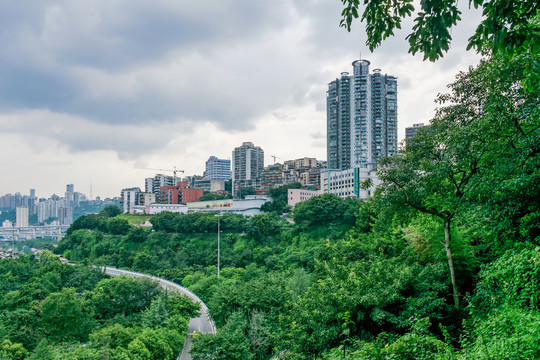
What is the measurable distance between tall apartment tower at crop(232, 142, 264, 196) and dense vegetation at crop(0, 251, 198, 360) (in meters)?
52.9

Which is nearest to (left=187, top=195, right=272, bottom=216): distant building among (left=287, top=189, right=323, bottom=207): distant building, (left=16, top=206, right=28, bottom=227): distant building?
(left=287, top=189, right=323, bottom=207): distant building

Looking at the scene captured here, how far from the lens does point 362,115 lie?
Result: 2060 inches

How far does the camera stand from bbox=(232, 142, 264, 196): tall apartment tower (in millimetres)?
78250

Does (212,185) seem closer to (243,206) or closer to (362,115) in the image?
(243,206)

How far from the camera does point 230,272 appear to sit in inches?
1048

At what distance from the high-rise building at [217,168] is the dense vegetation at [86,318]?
257 feet

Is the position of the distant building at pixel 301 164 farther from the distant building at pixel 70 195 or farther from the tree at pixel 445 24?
the distant building at pixel 70 195

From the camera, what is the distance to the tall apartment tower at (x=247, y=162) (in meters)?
78.2

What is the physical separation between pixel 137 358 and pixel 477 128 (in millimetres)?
12054

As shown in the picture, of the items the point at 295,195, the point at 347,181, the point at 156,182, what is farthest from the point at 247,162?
the point at 347,181

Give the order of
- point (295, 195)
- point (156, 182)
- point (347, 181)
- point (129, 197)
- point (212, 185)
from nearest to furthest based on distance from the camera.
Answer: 1. point (347, 181)
2. point (295, 195)
3. point (129, 197)
4. point (212, 185)
5. point (156, 182)

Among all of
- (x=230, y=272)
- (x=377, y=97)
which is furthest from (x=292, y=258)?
(x=377, y=97)

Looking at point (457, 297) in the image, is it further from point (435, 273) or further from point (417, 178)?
point (417, 178)

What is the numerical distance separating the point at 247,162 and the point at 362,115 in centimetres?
3327
